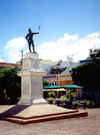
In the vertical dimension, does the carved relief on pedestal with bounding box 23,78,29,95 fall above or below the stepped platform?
above

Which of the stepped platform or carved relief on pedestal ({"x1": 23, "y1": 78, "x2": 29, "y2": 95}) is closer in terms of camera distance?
the stepped platform

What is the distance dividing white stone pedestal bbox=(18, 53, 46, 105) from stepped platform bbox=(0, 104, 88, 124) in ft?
1.58

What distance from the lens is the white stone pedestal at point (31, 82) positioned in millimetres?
11141

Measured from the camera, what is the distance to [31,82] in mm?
11211

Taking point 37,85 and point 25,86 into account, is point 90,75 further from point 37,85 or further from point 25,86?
point 25,86

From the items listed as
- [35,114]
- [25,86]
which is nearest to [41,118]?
[35,114]

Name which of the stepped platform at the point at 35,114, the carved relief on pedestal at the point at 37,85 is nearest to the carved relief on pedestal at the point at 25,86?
the carved relief on pedestal at the point at 37,85

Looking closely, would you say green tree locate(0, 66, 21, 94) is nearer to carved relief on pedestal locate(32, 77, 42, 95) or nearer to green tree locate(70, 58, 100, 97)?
green tree locate(70, 58, 100, 97)

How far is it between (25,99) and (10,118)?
1944 mm

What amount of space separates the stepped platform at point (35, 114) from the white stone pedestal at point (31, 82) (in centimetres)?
48

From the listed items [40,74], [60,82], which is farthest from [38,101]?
[60,82]

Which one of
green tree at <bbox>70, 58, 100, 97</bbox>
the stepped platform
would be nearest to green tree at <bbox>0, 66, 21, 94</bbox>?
green tree at <bbox>70, 58, 100, 97</bbox>

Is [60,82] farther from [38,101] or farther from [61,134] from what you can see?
[61,134]

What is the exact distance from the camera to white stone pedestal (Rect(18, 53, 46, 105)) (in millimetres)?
11141
